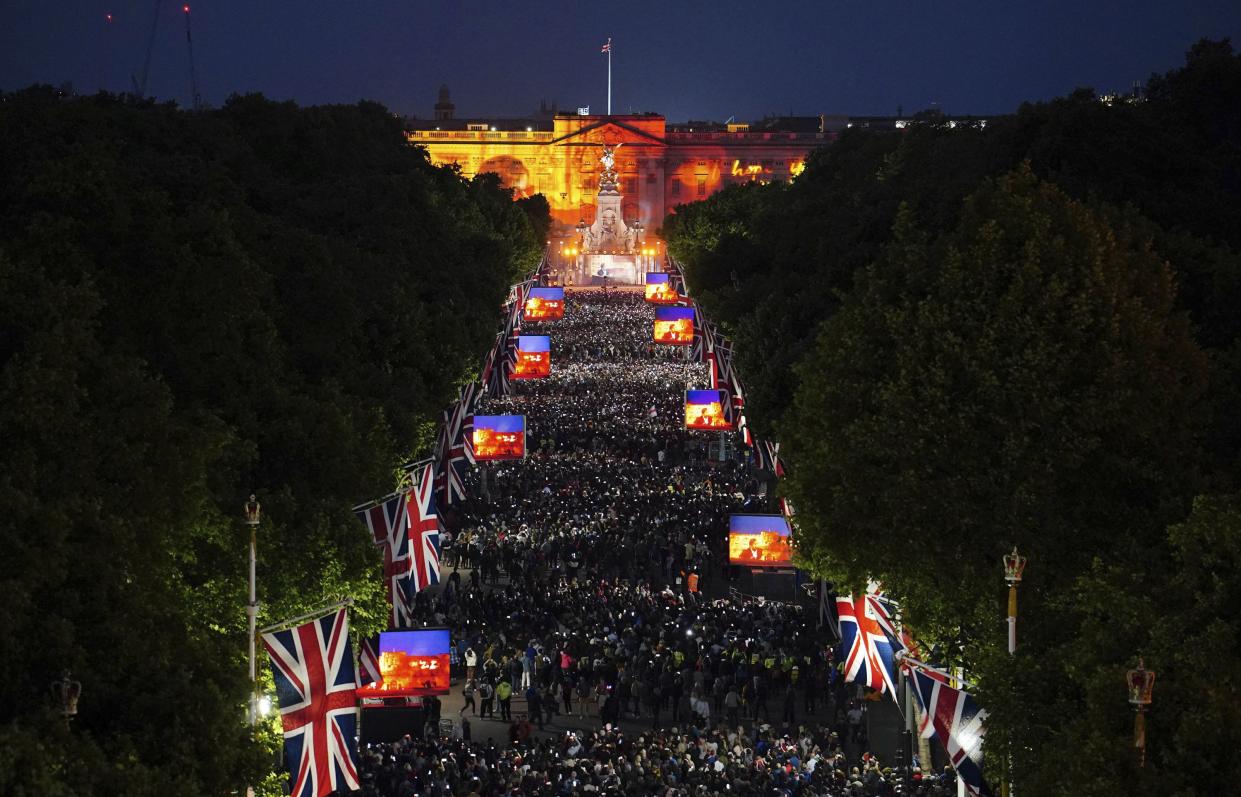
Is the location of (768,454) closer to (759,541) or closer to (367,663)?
(759,541)

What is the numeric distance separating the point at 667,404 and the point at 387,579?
4250 cm

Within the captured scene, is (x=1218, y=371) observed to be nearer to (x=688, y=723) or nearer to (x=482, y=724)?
(x=688, y=723)

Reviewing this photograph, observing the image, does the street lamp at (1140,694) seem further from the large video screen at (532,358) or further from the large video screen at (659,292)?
the large video screen at (659,292)

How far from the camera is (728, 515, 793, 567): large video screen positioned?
42125 mm

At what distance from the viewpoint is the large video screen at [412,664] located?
103ft

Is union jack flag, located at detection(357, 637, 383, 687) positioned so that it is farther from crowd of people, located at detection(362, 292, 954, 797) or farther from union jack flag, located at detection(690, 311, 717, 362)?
union jack flag, located at detection(690, 311, 717, 362)

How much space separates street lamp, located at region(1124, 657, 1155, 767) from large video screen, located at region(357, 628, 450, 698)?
15.5 meters

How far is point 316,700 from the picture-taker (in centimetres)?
2373

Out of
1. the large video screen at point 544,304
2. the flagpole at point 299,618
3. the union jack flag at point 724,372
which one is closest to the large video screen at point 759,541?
the union jack flag at point 724,372

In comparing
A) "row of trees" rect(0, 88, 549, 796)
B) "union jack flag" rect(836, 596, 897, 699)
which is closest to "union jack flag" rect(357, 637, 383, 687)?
"row of trees" rect(0, 88, 549, 796)

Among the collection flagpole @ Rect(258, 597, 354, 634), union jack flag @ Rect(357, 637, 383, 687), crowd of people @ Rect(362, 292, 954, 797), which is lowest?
crowd of people @ Rect(362, 292, 954, 797)

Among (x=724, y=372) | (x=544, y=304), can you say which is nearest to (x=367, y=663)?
(x=724, y=372)

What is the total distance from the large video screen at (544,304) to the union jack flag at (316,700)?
5757 centimetres

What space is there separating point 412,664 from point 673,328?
139ft
